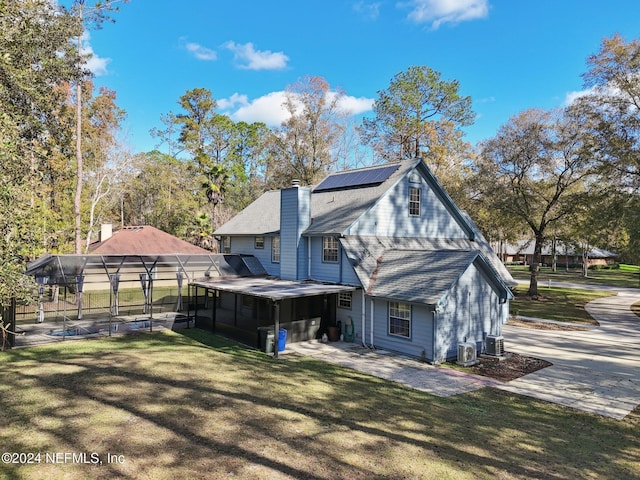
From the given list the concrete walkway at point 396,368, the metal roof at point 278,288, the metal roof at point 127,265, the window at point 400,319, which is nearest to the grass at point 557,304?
the window at point 400,319

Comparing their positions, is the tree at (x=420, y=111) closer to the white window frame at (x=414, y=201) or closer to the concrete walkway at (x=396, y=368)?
the white window frame at (x=414, y=201)

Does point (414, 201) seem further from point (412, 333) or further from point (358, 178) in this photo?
point (412, 333)

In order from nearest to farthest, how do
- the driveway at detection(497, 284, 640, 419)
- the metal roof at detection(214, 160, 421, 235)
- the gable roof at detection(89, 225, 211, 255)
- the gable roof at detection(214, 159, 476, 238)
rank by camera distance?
1. the driveway at detection(497, 284, 640, 419)
2. the metal roof at detection(214, 160, 421, 235)
3. the gable roof at detection(214, 159, 476, 238)
4. the gable roof at detection(89, 225, 211, 255)

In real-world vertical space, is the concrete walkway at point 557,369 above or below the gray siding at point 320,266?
below

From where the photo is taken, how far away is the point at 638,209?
24.0 meters

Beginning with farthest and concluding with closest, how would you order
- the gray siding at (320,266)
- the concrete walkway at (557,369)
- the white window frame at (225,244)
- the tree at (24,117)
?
the white window frame at (225,244) < the gray siding at (320,266) < the concrete walkway at (557,369) < the tree at (24,117)

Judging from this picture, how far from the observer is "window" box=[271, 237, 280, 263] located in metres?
23.6

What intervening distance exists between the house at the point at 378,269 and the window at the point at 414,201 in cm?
6

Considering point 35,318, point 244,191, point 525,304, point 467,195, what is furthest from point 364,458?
point 244,191

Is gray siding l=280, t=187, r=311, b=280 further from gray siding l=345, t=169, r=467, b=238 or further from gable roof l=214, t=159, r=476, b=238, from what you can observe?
gray siding l=345, t=169, r=467, b=238

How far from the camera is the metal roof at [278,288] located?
15.9 meters

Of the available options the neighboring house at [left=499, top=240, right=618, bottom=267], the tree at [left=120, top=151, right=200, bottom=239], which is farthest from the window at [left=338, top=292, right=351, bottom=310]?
the neighboring house at [left=499, top=240, right=618, bottom=267]

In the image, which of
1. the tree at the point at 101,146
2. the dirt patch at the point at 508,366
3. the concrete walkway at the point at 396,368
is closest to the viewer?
the concrete walkway at the point at 396,368

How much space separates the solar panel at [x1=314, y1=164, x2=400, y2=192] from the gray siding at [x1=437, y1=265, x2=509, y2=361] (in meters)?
7.77
